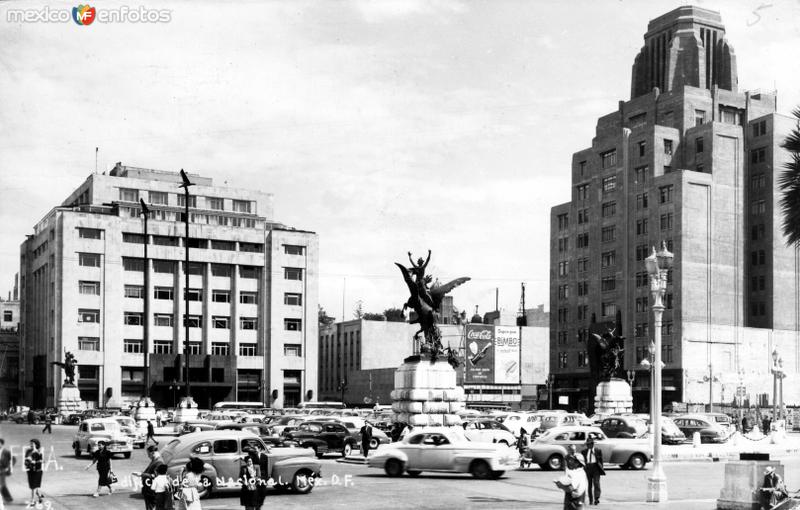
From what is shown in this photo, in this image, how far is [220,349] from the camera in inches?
4491

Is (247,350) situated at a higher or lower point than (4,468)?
lower

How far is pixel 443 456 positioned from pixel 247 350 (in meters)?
86.4

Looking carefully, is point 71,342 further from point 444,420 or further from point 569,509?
point 569,509

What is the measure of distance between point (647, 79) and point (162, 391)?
2705 inches

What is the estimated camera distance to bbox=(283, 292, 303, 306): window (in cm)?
11688

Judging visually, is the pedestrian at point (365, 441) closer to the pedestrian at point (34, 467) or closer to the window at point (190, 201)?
the pedestrian at point (34, 467)

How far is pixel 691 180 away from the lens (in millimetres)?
102812

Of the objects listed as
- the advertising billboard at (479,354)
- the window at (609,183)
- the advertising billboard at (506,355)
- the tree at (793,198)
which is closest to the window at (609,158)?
the window at (609,183)

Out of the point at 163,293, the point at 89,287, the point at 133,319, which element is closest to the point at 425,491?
the point at 89,287

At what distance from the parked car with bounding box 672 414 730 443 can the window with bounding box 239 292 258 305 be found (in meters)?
70.5

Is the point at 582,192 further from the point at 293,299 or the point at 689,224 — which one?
the point at 293,299

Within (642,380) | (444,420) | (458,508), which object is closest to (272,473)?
(458,508)

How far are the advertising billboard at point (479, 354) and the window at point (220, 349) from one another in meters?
27.6

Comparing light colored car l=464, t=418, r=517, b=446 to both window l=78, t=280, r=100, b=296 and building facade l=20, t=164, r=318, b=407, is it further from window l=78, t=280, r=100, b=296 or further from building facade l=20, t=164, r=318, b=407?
window l=78, t=280, r=100, b=296
